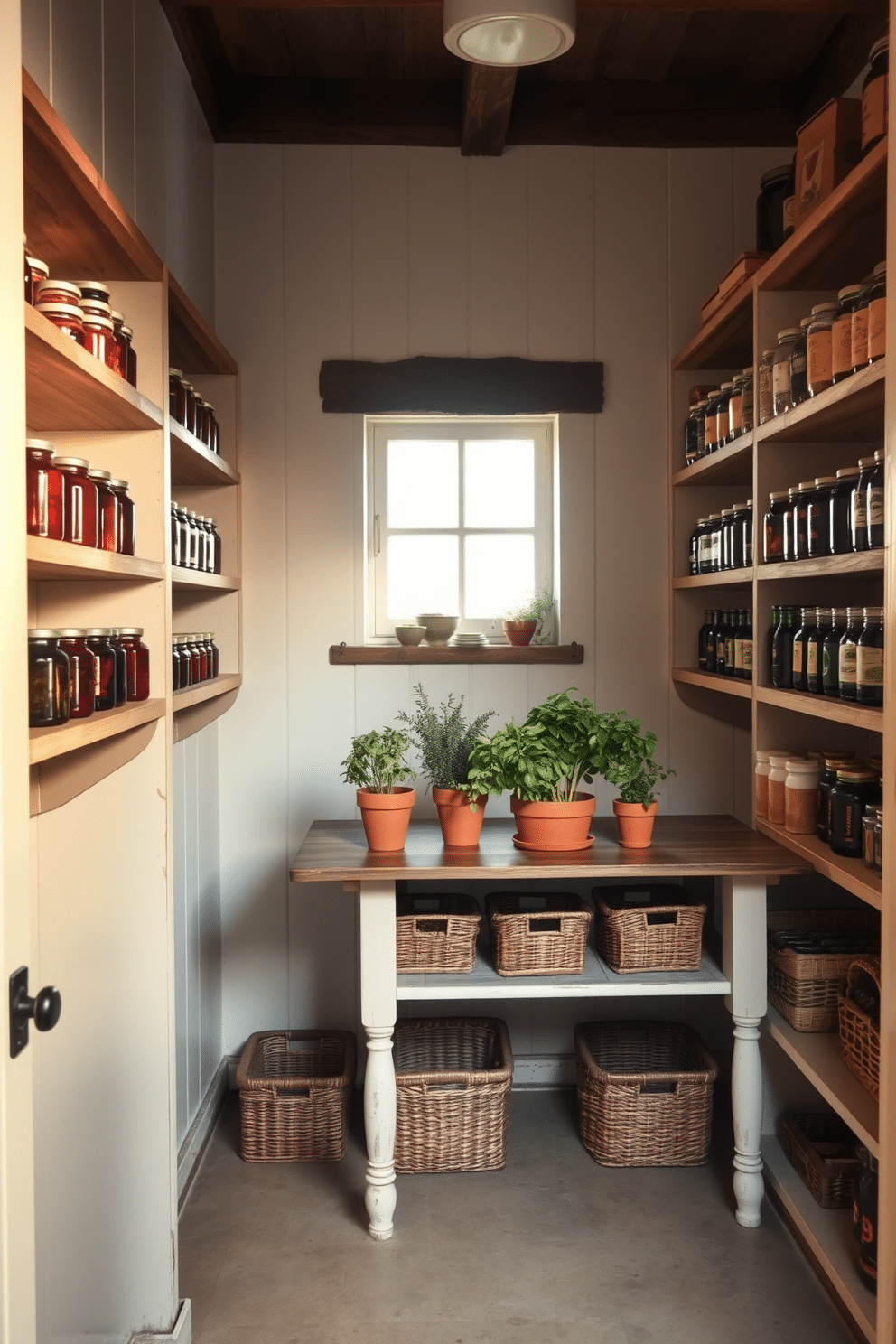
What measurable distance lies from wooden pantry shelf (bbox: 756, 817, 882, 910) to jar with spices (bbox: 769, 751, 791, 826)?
32mm

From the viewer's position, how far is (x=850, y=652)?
6.90ft

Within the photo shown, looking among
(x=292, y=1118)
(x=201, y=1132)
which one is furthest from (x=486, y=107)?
(x=201, y=1132)

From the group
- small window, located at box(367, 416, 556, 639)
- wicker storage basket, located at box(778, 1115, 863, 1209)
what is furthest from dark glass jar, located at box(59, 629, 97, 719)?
wicker storage basket, located at box(778, 1115, 863, 1209)

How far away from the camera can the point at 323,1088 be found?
9.87 ft

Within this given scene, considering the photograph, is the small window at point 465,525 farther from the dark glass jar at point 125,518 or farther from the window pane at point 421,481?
the dark glass jar at point 125,518

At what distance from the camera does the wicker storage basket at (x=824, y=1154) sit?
2539 mm

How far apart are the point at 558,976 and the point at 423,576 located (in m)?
1.42

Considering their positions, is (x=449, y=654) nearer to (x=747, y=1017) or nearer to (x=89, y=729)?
(x=747, y=1017)

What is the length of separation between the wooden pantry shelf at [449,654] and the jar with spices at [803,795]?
39.7 inches

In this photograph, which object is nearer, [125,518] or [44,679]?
[44,679]

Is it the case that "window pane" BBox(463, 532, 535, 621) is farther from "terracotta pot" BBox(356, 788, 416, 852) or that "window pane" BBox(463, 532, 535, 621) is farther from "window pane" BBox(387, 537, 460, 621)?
"terracotta pot" BBox(356, 788, 416, 852)

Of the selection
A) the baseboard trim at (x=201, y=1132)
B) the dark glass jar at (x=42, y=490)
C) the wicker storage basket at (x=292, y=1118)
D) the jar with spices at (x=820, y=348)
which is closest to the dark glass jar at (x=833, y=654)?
the jar with spices at (x=820, y=348)

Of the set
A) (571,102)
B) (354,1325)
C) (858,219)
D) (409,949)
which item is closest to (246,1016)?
(409,949)

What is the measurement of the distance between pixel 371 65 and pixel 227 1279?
3.31 metres
